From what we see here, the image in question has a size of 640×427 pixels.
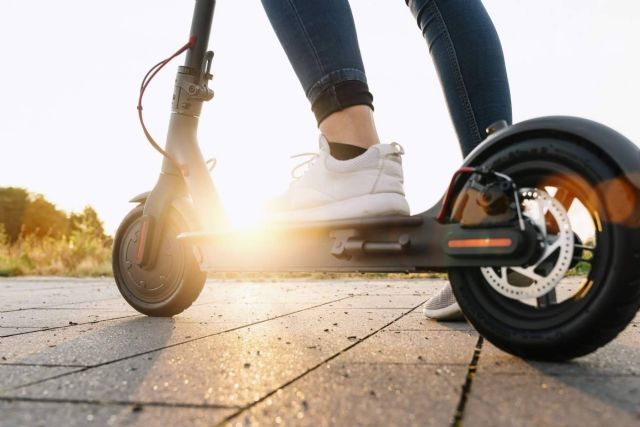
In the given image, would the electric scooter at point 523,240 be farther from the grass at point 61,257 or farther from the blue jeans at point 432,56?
the grass at point 61,257

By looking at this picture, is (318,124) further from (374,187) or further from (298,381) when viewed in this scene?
(298,381)

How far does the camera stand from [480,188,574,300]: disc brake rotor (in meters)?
1.28

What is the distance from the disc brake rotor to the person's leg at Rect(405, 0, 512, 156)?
0.51 meters

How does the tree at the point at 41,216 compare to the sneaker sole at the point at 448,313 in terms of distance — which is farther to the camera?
the tree at the point at 41,216

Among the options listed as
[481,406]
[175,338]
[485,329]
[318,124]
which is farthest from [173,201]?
[481,406]

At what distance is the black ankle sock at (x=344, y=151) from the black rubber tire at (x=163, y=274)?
87cm

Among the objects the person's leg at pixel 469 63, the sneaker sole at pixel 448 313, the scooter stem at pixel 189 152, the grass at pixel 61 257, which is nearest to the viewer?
the person's leg at pixel 469 63

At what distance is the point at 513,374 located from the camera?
1229 millimetres

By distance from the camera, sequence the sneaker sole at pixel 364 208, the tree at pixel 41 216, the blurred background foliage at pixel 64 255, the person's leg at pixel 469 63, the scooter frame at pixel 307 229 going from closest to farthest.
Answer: the scooter frame at pixel 307 229, the sneaker sole at pixel 364 208, the person's leg at pixel 469 63, the blurred background foliage at pixel 64 255, the tree at pixel 41 216

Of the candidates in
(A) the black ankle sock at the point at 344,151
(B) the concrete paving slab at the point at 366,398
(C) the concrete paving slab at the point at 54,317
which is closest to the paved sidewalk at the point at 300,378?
(B) the concrete paving slab at the point at 366,398

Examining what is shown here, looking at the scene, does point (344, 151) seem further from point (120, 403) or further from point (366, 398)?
point (120, 403)

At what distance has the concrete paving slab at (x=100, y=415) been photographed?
3.09 feet

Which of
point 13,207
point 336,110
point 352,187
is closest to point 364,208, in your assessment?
point 352,187

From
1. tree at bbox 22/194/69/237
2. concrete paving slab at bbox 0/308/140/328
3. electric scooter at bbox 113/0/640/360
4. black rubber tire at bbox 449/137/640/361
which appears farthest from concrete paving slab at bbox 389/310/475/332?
tree at bbox 22/194/69/237
